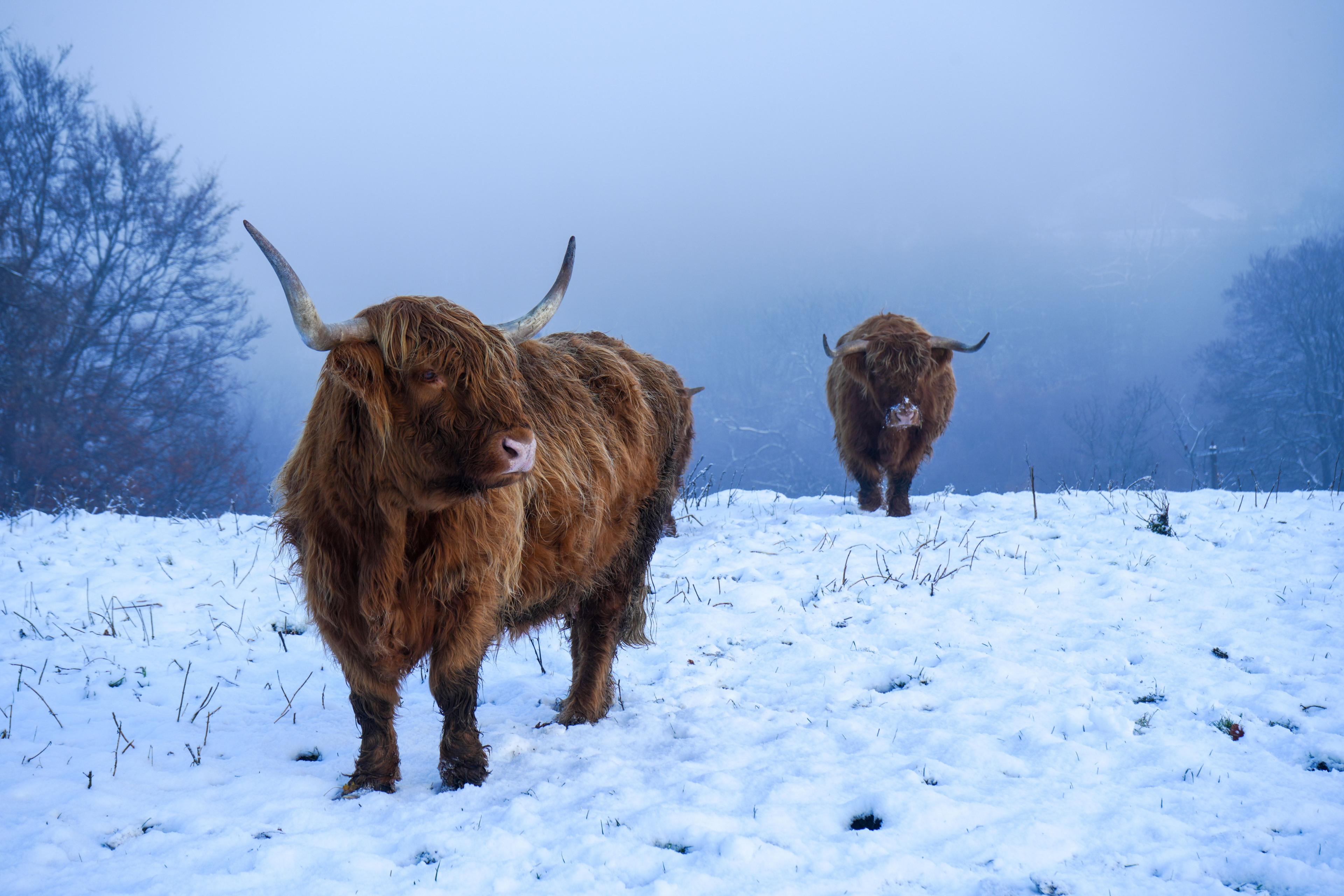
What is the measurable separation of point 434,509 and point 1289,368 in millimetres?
26607

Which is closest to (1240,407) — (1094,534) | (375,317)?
(1094,534)

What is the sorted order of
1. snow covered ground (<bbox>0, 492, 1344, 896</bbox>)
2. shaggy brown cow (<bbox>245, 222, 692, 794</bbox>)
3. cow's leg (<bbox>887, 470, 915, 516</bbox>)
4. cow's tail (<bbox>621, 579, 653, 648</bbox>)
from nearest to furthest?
1. snow covered ground (<bbox>0, 492, 1344, 896</bbox>)
2. shaggy brown cow (<bbox>245, 222, 692, 794</bbox>)
3. cow's tail (<bbox>621, 579, 653, 648</bbox>)
4. cow's leg (<bbox>887, 470, 915, 516</bbox>)

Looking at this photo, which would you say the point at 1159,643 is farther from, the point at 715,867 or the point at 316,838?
the point at 316,838

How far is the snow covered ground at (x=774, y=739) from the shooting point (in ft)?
6.86

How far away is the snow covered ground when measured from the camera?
2.09 metres

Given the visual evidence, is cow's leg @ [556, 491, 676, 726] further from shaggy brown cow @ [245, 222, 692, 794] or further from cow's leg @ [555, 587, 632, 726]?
shaggy brown cow @ [245, 222, 692, 794]

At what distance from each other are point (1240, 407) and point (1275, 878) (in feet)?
82.0

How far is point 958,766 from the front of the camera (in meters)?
2.63

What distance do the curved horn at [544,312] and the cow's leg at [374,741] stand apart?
4.56 feet

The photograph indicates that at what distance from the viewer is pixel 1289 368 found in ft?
69.4

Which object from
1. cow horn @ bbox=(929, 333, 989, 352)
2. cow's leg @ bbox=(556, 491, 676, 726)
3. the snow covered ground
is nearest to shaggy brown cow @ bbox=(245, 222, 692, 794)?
cow's leg @ bbox=(556, 491, 676, 726)

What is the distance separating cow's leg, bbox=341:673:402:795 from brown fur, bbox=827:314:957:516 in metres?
5.82

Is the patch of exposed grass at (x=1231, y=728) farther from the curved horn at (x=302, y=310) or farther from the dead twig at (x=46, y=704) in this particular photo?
the dead twig at (x=46, y=704)

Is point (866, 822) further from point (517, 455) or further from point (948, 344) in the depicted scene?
point (948, 344)
